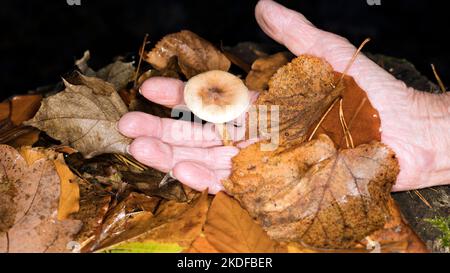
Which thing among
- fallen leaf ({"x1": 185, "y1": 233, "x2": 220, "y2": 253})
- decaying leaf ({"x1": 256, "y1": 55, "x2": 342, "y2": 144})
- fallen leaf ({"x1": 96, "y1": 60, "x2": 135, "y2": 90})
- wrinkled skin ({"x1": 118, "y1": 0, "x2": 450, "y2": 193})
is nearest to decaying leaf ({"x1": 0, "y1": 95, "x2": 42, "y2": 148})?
fallen leaf ({"x1": 96, "y1": 60, "x2": 135, "y2": 90})

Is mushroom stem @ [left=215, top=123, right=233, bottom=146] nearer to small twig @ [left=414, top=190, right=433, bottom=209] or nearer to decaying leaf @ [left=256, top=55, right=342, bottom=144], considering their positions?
decaying leaf @ [left=256, top=55, right=342, bottom=144]

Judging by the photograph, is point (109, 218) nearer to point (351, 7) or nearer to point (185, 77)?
point (185, 77)

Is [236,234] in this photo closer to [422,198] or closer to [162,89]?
[162,89]

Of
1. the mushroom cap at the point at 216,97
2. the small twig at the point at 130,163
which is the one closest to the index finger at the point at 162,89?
the mushroom cap at the point at 216,97

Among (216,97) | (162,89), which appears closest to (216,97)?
(216,97)

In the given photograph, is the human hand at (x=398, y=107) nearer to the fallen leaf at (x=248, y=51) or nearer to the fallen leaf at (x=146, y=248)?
the fallen leaf at (x=248, y=51)

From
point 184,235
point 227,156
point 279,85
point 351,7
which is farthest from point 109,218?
point 351,7
